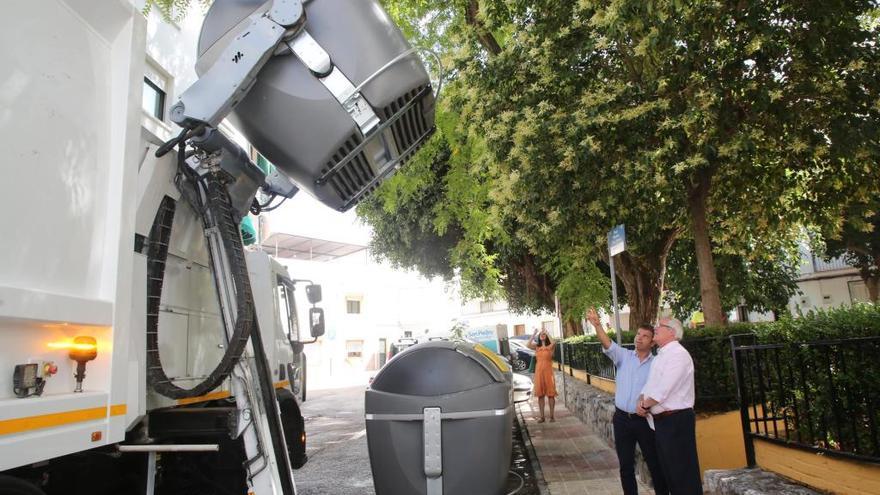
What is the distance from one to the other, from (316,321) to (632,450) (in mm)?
3763

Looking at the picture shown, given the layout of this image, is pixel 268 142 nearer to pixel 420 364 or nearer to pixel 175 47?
pixel 175 47

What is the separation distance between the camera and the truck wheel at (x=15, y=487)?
6.91 ft

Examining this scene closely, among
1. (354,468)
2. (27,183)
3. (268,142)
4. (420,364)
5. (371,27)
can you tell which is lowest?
(354,468)

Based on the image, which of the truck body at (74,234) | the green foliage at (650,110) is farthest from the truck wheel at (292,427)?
the green foliage at (650,110)

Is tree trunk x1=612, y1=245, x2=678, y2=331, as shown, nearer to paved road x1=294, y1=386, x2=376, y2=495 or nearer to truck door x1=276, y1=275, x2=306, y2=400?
paved road x1=294, y1=386, x2=376, y2=495

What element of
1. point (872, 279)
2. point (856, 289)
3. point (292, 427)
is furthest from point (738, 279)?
point (292, 427)

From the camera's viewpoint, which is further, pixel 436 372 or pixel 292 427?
pixel 292 427

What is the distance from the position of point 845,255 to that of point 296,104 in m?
27.8

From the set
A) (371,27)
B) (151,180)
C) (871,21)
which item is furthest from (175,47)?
(871,21)

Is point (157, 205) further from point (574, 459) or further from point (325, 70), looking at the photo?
point (574, 459)

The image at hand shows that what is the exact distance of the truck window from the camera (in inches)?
262

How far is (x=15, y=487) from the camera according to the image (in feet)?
7.13

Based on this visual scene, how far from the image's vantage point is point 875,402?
139 inches

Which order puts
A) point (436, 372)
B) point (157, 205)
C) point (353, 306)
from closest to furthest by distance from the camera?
point (157, 205) → point (436, 372) → point (353, 306)
